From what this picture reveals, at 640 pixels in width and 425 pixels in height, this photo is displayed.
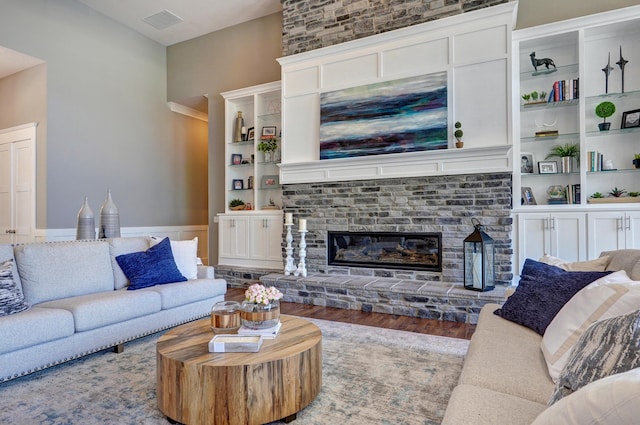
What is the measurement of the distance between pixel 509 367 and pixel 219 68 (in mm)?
6355

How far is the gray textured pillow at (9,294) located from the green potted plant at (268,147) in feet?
12.0

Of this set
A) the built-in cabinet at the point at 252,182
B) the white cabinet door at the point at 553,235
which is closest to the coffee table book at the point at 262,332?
the white cabinet door at the point at 553,235

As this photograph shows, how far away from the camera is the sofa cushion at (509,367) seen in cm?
137

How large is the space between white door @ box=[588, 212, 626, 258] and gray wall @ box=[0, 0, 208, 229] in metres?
6.41

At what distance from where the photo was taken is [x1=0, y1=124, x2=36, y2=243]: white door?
5.25m

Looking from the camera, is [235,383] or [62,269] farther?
[62,269]

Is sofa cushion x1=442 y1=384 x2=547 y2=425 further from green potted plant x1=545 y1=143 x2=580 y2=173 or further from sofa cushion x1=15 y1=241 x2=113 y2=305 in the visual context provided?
green potted plant x1=545 y1=143 x2=580 y2=173

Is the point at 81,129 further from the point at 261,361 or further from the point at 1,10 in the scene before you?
the point at 261,361

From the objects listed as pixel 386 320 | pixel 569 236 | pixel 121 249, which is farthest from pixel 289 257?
pixel 569 236

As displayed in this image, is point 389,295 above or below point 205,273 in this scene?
below

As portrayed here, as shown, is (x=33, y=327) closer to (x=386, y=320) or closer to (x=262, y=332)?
(x=262, y=332)

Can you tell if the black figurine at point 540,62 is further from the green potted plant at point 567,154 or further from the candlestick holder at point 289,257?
the candlestick holder at point 289,257

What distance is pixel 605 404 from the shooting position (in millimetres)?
661

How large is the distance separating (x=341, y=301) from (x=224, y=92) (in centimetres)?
405
